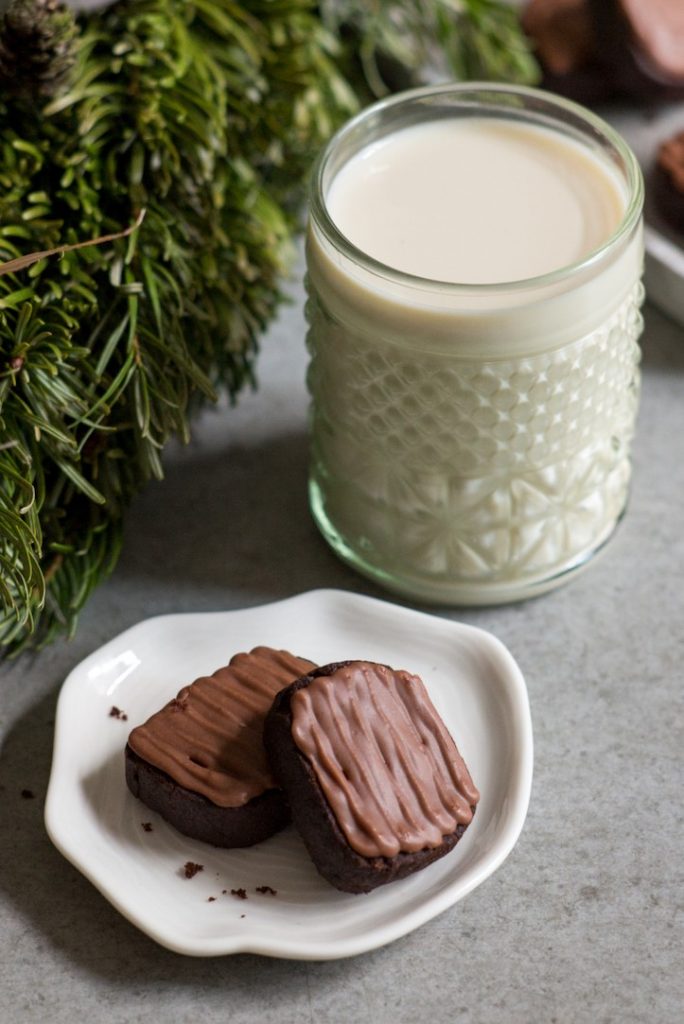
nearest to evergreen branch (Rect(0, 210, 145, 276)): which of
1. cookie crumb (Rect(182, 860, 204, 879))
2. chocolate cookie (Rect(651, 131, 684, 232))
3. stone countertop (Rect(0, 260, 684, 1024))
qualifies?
stone countertop (Rect(0, 260, 684, 1024))

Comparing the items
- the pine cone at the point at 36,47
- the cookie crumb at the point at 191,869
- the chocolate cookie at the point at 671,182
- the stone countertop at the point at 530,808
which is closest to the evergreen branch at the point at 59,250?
the pine cone at the point at 36,47

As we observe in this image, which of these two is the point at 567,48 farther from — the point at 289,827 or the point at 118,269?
the point at 289,827

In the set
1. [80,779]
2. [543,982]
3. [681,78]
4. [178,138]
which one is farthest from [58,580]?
[681,78]

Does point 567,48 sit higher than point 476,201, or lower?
lower

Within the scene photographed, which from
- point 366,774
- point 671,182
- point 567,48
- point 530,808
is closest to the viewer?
point 366,774

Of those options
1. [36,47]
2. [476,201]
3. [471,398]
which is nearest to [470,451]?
[471,398]

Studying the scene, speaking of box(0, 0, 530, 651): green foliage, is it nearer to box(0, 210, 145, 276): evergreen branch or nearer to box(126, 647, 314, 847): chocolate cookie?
box(0, 210, 145, 276): evergreen branch

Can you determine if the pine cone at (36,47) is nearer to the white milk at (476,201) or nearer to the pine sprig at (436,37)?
the white milk at (476,201)
